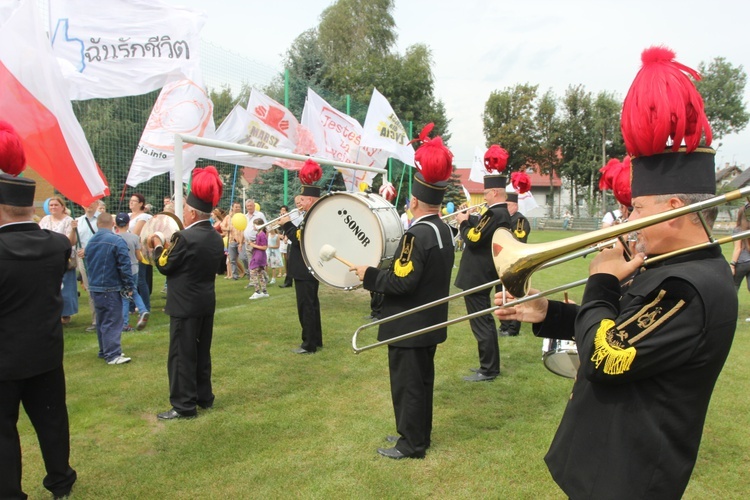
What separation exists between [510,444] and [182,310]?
129 inches

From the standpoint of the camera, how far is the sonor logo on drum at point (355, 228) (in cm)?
457

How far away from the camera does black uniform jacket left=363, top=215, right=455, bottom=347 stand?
3971 millimetres

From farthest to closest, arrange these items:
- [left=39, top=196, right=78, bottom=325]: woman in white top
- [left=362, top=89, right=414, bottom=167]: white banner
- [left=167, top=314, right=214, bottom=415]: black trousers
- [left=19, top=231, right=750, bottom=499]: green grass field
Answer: [left=362, top=89, right=414, bottom=167]: white banner, [left=39, top=196, right=78, bottom=325]: woman in white top, [left=167, top=314, right=214, bottom=415]: black trousers, [left=19, top=231, right=750, bottom=499]: green grass field

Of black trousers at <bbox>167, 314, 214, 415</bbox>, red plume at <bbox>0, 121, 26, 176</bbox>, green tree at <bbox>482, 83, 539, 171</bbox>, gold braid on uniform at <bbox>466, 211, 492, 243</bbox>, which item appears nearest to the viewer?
red plume at <bbox>0, 121, 26, 176</bbox>

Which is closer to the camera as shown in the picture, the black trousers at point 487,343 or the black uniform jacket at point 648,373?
the black uniform jacket at point 648,373

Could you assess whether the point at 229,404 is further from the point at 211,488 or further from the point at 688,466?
the point at 688,466

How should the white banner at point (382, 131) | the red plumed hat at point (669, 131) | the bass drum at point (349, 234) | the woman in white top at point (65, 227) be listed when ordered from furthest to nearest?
1. the white banner at point (382, 131)
2. the woman in white top at point (65, 227)
3. the bass drum at point (349, 234)
4. the red plumed hat at point (669, 131)

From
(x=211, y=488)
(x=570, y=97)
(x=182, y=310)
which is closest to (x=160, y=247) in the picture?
(x=182, y=310)

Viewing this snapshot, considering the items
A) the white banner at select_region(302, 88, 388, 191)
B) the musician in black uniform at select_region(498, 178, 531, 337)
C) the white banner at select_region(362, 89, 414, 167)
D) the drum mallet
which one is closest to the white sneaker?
the drum mallet

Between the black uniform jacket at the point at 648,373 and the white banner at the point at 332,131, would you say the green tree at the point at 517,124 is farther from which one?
the black uniform jacket at the point at 648,373

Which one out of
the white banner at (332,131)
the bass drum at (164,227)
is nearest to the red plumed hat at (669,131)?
the bass drum at (164,227)

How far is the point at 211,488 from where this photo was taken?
3.71 m

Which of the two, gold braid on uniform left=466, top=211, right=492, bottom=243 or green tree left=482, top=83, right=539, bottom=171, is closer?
gold braid on uniform left=466, top=211, right=492, bottom=243

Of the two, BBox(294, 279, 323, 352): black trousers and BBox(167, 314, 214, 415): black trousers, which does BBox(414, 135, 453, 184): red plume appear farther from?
BBox(294, 279, 323, 352): black trousers
